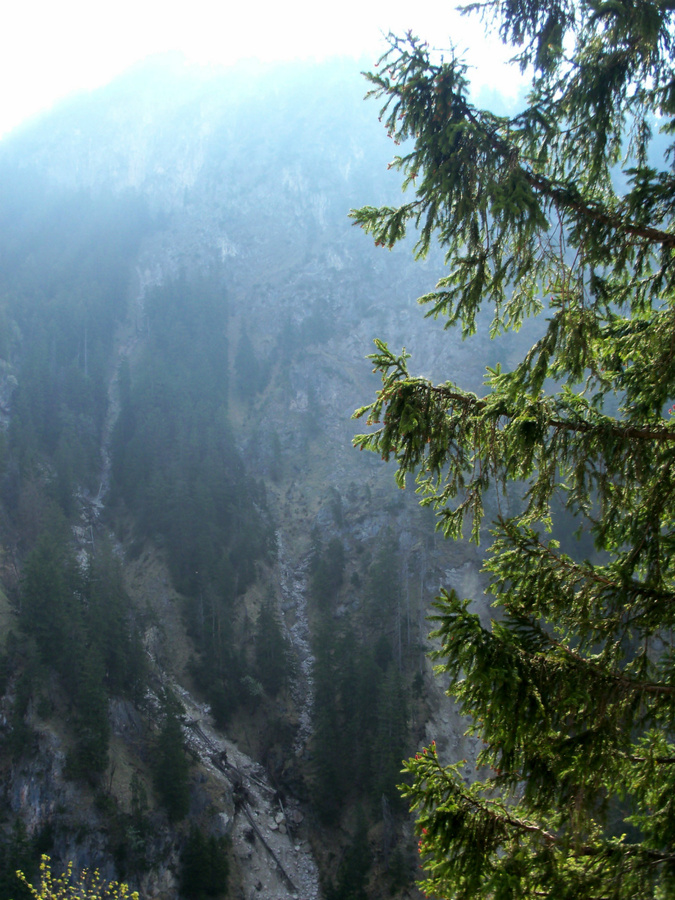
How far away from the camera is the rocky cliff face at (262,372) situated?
31109 mm

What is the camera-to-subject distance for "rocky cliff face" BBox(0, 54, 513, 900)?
31109mm

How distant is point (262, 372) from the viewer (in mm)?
79125

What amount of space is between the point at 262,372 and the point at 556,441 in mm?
76672

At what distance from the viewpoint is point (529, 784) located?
4.01 metres

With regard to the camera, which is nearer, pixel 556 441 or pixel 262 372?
pixel 556 441

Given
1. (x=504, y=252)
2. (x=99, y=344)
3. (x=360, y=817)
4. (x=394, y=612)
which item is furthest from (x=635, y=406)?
(x=99, y=344)

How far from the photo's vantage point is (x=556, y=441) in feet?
14.2

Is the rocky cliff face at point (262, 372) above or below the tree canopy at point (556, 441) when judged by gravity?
above

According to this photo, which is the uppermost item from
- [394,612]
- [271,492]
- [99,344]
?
[99,344]

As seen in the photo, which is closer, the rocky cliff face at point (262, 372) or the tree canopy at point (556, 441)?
the tree canopy at point (556, 441)

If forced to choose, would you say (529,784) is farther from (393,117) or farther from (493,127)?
(393,117)

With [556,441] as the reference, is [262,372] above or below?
above

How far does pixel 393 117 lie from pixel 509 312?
200cm

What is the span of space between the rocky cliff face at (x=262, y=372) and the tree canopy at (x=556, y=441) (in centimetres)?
3058
